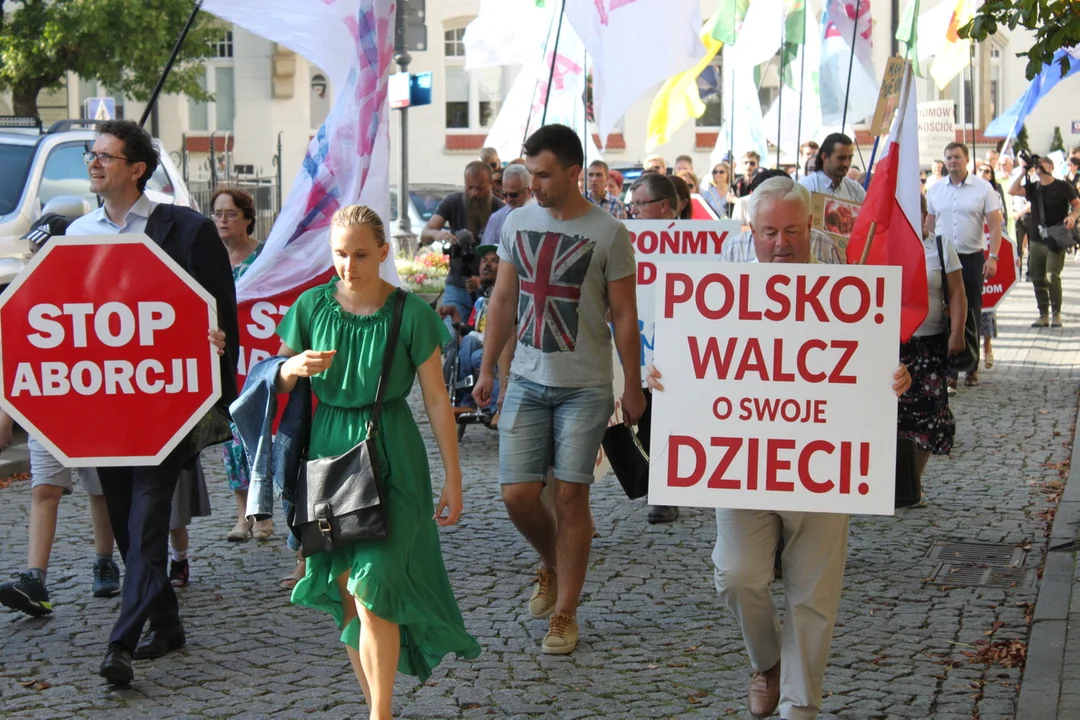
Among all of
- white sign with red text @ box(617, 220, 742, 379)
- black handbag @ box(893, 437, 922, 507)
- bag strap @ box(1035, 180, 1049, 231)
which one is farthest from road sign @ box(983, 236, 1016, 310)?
black handbag @ box(893, 437, 922, 507)

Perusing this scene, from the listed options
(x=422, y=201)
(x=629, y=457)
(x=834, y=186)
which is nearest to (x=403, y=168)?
(x=422, y=201)

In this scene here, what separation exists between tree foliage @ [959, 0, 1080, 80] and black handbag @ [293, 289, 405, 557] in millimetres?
2605

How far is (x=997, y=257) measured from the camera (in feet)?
46.6

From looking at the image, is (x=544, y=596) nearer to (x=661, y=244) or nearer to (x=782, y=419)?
(x=782, y=419)

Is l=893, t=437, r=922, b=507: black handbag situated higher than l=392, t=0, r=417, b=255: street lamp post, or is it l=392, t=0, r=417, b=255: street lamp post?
l=392, t=0, r=417, b=255: street lamp post

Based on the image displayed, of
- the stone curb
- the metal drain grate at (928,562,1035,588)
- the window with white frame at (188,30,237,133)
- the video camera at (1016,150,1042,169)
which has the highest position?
the window with white frame at (188,30,237,133)

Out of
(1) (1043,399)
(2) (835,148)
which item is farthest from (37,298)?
(1) (1043,399)

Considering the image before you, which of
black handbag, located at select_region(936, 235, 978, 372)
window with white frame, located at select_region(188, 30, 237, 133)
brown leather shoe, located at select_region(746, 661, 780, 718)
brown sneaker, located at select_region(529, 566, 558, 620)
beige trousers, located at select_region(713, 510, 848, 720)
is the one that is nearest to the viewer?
beige trousers, located at select_region(713, 510, 848, 720)

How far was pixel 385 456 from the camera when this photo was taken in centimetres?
475

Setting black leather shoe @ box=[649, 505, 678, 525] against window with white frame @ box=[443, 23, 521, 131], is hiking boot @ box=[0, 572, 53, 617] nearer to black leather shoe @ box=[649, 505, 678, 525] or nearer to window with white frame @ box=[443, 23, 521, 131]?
black leather shoe @ box=[649, 505, 678, 525]

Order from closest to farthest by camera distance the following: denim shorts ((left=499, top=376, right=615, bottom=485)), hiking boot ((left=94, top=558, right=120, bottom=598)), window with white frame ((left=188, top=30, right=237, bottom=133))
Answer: denim shorts ((left=499, top=376, right=615, bottom=485)), hiking boot ((left=94, top=558, right=120, bottom=598)), window with white frame ((left=188, top=30, right=237, bottom=133))

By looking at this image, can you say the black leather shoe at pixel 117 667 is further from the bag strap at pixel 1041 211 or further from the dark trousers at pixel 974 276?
the bag strap at pixel 1041 211

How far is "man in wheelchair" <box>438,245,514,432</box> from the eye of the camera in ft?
34.2

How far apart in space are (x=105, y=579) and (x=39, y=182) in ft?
20.8
